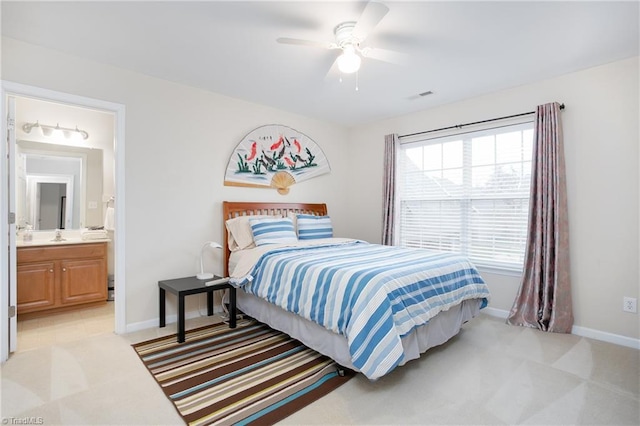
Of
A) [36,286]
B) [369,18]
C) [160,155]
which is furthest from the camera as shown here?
[36,286]

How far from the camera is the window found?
11.7 feet

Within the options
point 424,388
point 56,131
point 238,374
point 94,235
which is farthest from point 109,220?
point 424,388

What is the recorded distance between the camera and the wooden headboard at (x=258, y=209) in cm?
378

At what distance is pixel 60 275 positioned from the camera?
367cm

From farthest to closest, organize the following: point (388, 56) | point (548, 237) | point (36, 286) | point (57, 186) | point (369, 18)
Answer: point (57, 186) → point (36, 286) → point (548, 237) → point (388, 56) → point (369, 18)

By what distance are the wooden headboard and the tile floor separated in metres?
1.42

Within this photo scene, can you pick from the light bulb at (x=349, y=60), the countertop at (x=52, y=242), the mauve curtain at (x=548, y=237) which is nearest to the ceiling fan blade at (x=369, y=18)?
the light bulb at (x=349, y=60)

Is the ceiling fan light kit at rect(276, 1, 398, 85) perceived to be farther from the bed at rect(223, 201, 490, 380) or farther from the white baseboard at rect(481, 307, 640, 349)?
the white baseboard at rect(481, 307, 640, 349)

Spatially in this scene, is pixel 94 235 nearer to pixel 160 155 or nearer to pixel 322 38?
pixel 160 155

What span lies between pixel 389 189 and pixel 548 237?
1931mm

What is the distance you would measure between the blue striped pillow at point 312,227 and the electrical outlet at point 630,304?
117 inches

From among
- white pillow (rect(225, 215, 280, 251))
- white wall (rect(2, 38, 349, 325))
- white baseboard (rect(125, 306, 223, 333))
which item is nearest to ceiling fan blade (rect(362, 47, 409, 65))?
white wall (rect(2, 38, 349, 325))

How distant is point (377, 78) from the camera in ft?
10.9

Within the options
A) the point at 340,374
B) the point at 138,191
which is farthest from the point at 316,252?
the point at 138,191
